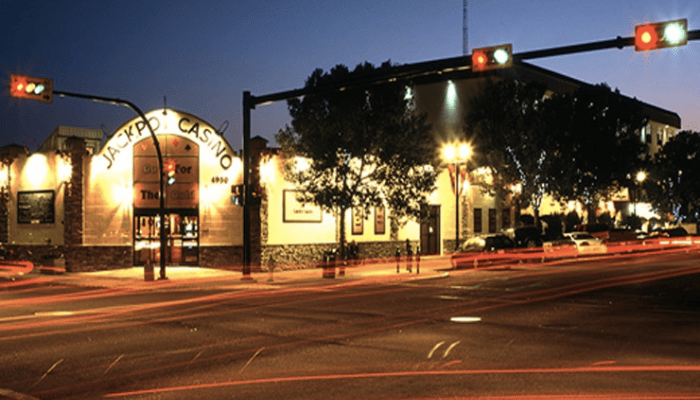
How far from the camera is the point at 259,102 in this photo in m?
25.8

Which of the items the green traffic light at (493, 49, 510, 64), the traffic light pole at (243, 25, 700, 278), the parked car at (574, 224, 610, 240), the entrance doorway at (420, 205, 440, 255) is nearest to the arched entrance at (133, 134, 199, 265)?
the traffic light pole at (243, 25, 700, 278)

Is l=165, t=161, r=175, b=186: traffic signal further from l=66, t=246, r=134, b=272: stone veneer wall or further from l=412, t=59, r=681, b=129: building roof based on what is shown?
l=412, t=59, r=681, b=129: building roof

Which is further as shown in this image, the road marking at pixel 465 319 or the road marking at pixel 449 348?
the road marking at pixel 465 319

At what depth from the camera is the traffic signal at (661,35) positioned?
14.6 meters

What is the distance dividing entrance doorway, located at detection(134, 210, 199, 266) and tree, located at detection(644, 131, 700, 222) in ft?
187

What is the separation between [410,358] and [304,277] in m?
18.6

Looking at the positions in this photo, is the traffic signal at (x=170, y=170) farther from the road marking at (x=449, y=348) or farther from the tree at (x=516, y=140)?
the tree at (x=516, y=140)

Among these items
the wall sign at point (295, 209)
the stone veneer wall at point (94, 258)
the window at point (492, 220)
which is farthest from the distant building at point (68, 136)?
the window at point (492, 220)

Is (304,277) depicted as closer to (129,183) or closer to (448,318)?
(129,183)

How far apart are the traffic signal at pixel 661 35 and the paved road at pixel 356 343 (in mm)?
5564

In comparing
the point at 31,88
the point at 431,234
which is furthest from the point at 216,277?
the point at 431,234

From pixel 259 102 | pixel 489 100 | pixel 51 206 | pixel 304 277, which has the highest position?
pixel 489 100

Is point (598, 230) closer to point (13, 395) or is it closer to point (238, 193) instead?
point (238, 193)

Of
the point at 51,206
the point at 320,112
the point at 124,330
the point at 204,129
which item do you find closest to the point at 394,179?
the point at 320,112
